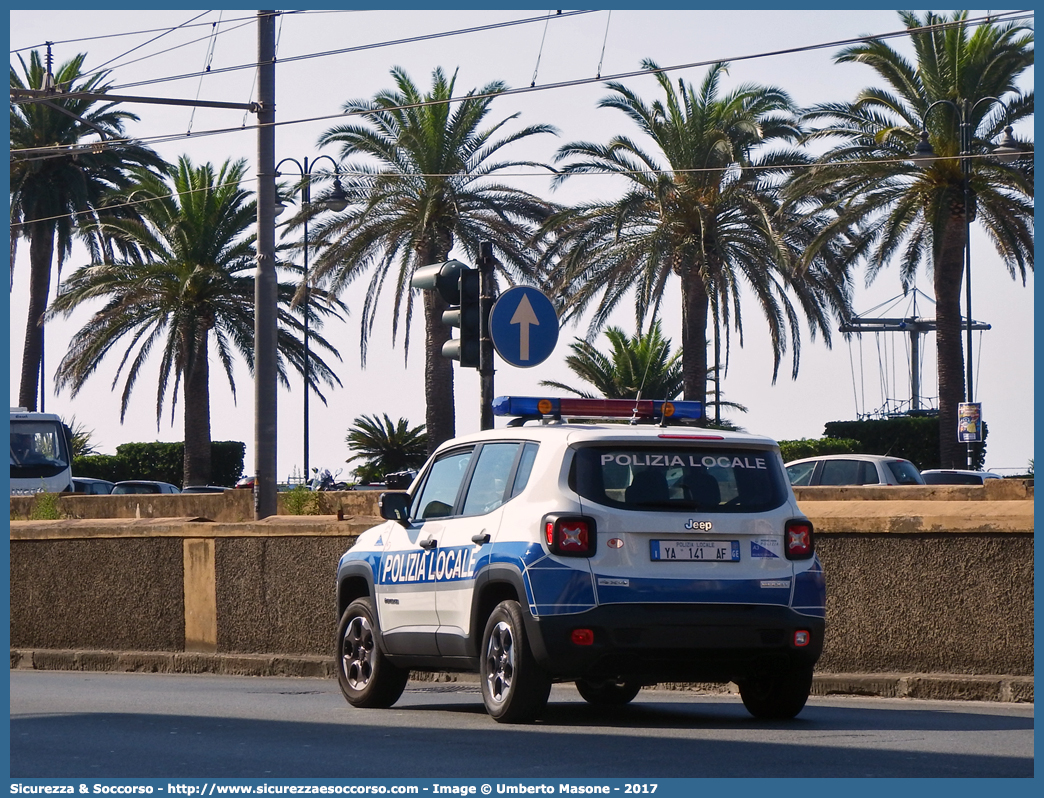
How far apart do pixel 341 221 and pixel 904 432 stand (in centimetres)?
1765

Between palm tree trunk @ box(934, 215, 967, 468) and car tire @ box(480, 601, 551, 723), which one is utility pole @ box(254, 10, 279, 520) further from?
palm tree trunk @ box(934, 215, 967, 468)

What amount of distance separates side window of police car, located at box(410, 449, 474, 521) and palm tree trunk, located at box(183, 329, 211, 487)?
1159 inches

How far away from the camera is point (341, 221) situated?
35.1 metres

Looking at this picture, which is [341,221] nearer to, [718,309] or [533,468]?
[718,309]

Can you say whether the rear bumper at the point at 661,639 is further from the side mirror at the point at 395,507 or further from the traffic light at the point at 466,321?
the traffic light at the point at 466,321

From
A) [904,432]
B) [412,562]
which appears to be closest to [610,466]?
[412,562]

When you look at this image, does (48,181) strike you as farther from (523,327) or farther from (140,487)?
(523,327)

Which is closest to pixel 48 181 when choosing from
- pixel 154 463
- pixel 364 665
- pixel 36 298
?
pixel 36 298

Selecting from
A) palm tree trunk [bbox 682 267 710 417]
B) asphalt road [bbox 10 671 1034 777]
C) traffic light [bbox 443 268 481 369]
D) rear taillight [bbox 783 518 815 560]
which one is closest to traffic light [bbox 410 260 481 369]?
traffic light [bbox 443 268 481 369]

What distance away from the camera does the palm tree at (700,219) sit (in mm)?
32906

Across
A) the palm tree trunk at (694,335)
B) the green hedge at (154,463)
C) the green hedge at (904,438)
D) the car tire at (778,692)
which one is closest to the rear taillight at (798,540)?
the car tire at (778,692)

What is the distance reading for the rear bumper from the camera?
8.60m

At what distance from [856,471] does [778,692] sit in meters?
17.9

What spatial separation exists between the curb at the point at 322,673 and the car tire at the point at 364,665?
2659 millimetres
